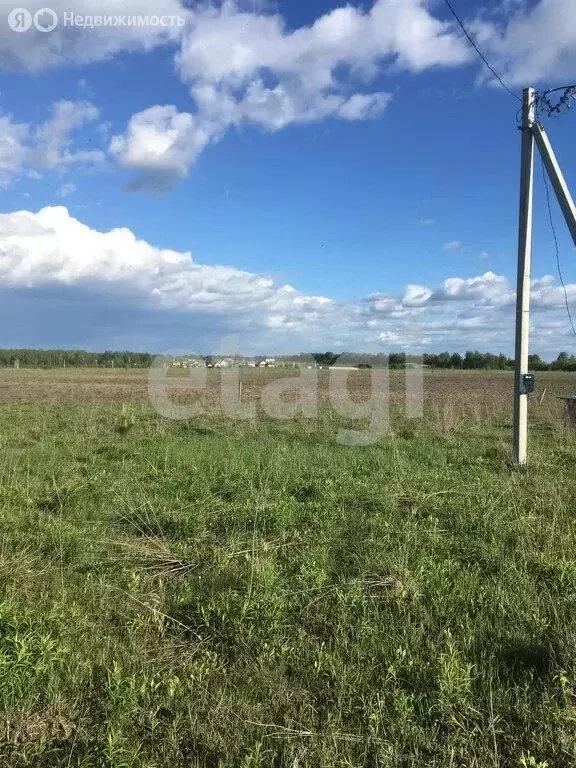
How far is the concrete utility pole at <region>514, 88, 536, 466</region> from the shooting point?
854 centimetres

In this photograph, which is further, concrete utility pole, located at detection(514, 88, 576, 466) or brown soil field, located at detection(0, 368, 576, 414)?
brown soil field, located at detection(0, 368, 576, 414)

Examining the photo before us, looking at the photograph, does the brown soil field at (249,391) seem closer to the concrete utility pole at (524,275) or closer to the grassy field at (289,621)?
the concrete utility pole at (524,275)

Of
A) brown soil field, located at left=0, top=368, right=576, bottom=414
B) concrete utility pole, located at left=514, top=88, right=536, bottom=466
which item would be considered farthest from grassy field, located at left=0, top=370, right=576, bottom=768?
brown soil field, located at left=0, top=368, right=576, bottom=414

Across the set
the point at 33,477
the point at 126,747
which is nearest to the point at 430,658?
the point at 126,747

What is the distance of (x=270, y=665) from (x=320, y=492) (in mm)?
3600

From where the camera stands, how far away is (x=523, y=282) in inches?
344

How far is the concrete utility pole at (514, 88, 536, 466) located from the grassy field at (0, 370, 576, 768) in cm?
145

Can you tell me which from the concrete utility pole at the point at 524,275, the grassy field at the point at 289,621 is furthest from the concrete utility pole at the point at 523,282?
the grassy field at the point at 289,621

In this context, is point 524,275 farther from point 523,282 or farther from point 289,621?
point 289,621

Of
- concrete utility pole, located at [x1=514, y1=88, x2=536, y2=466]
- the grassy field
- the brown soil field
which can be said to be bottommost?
the grassy field

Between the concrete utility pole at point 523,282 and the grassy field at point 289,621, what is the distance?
4.75 ft

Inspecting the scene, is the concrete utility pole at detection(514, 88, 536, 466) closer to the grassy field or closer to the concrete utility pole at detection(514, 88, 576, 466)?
the concrete utility pole at detection(514, 88, 576, 466)

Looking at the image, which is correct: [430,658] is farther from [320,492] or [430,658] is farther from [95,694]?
[320,492]

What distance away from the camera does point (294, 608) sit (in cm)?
388
